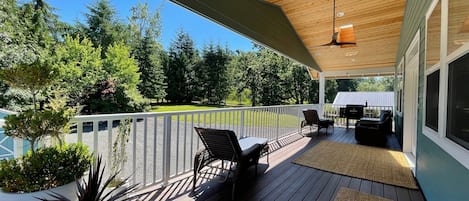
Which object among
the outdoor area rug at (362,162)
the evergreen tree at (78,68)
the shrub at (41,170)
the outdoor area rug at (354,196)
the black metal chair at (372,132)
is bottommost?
the outdoor area rug at (354,196)

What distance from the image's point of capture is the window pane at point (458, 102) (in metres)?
1.45

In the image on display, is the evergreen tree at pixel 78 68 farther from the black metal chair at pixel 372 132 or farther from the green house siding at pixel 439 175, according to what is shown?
the green house siding at pixel 439 175

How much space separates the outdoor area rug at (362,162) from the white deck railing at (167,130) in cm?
118

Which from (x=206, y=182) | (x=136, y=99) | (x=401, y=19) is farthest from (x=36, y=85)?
(x=136, y=99)

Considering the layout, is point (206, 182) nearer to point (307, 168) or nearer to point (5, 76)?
point (307, 168)

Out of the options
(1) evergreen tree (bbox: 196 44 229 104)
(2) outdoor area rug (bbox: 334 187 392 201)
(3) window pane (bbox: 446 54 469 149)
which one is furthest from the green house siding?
(1) evergreen tree (bbox: 196 44 229 104)

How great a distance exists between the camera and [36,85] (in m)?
1.57

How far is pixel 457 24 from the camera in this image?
1.62 meters

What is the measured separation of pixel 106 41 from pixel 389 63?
17.7 m

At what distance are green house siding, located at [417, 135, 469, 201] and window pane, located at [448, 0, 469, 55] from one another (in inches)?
35.2

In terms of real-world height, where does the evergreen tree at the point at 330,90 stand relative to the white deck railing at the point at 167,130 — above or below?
above

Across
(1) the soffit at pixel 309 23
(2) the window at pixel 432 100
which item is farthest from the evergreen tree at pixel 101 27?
(2) the window at pixel 432 100

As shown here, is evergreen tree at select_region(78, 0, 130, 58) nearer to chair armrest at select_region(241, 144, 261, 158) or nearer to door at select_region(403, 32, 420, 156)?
chair armrest at select_region(241, 144, 261, 158)

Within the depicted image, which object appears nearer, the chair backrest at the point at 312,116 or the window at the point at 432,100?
the window at the point at 432,100
